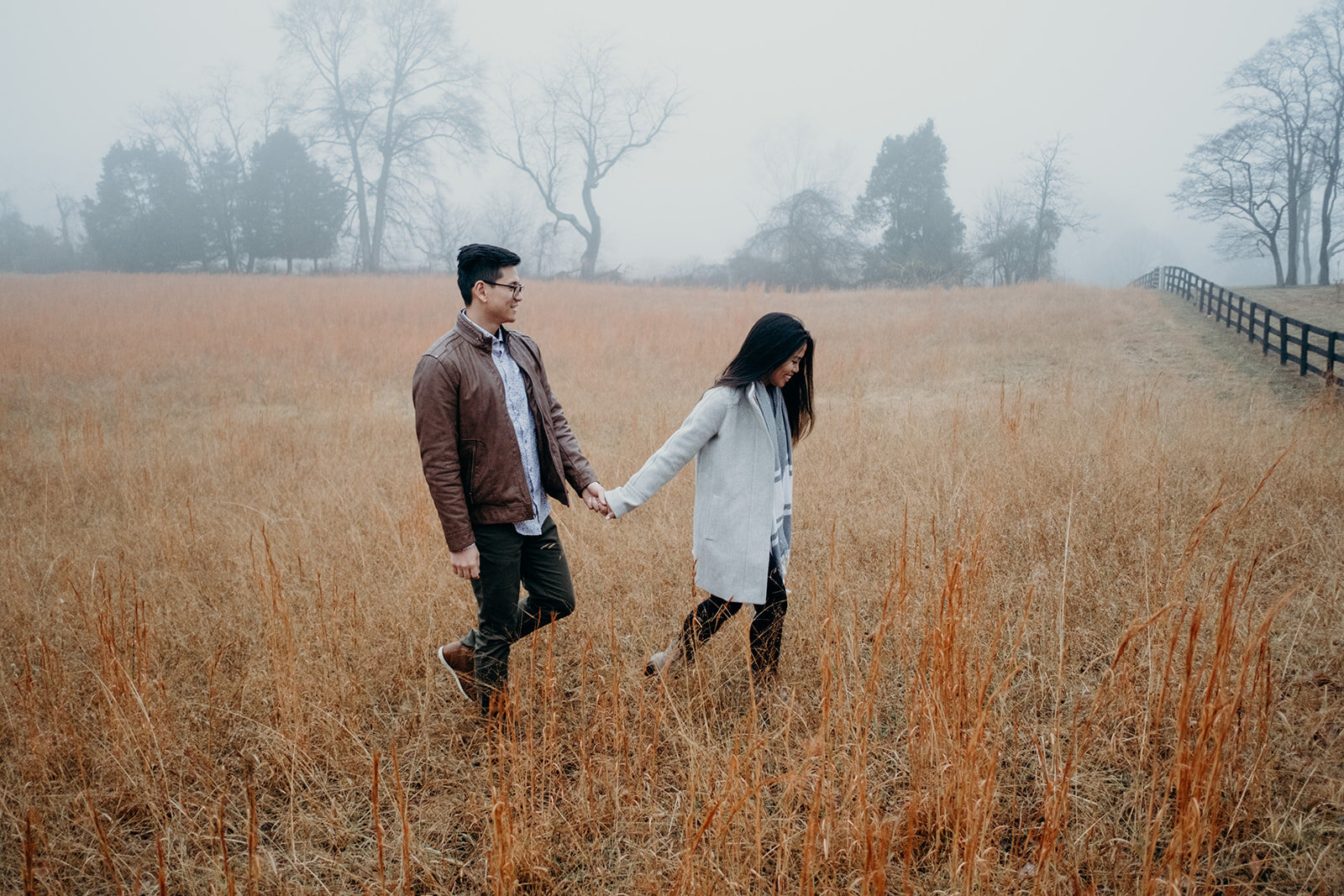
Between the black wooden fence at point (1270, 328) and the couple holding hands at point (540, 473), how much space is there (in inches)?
354

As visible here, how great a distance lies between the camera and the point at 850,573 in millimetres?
3914

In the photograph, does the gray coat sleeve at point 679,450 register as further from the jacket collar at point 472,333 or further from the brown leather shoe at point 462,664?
the brown leather shoe at point 462,664

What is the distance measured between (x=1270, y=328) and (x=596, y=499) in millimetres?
16725

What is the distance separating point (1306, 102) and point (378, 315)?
35018mm

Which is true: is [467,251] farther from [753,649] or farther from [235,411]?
[235,411]

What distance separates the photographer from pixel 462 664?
2.80m

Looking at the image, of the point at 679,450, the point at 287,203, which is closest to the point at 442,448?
the point at 679,450

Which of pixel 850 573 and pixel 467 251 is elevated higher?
pixel 467 251

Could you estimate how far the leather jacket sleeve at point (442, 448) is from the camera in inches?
90.3

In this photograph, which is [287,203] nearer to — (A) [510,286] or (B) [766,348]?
(A) [510,286]

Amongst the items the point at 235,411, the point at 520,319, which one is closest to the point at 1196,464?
the point at 235,411

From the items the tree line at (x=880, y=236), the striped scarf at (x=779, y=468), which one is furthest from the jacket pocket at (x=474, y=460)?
the tree line at (x=880, y=236)

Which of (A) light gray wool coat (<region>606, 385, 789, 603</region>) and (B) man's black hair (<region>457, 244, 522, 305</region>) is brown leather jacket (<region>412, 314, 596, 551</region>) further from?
(A) light gray wool coat (<region>606, 385, 789, 603</region>)

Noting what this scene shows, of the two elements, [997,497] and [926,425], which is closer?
[997,497]
